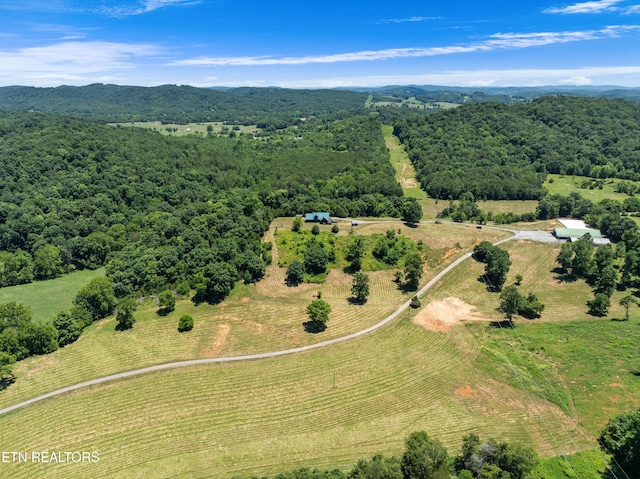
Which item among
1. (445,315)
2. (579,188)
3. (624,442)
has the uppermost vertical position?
(579,188)

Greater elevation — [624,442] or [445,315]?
[624,442]

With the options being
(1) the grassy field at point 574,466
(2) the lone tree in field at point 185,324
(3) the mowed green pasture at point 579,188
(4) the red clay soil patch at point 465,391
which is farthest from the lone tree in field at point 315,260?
(3) the mowed green pasture at point 579,188

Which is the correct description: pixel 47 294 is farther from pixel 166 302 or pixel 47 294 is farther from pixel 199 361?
pixel 199 361

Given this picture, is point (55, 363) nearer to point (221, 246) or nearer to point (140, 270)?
point (140, 270)

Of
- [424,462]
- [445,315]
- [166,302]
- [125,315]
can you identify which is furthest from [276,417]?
[445,315]

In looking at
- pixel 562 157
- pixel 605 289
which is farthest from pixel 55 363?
pixel 562 157

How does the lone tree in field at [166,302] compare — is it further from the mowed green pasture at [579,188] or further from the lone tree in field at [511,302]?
the mowed green pasture at [579,188]

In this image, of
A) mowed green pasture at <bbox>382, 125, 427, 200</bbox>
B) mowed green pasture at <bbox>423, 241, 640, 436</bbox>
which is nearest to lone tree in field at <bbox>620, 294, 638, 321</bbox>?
mowed green pasture at <bbox>423, 241, 640, 436</bbox>
